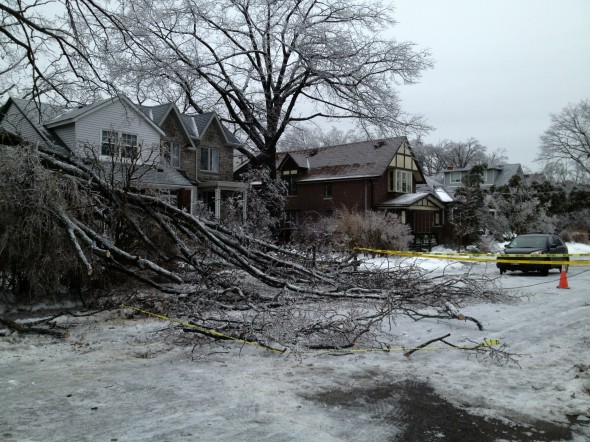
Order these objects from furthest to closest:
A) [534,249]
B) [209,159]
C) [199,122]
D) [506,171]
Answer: [506,171]
[209,159]
[199,122]
[534,249]

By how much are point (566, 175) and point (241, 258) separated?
2957 inches

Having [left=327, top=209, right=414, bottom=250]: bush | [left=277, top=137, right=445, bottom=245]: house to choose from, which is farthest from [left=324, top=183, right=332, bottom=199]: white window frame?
[left=327, top=209, right=414, bottom=250]: bush

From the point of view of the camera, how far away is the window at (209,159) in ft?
98.9

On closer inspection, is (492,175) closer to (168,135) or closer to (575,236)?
(575,236)

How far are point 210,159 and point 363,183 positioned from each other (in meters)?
11.5

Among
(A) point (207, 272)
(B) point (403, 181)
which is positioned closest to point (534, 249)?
(A) point (207, 272)

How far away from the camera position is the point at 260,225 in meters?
21.9

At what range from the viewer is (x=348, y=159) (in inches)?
1512

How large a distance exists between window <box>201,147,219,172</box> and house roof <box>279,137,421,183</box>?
31.8 ft

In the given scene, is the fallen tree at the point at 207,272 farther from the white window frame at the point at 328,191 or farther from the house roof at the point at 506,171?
the house roof at the point at 506,171

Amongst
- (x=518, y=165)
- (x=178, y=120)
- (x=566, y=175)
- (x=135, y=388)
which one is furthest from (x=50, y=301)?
(x=566, y=175)

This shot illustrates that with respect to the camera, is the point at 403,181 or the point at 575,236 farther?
the point at 403,181

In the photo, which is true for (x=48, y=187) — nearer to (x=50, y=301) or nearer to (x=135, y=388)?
(x=50, y=301)

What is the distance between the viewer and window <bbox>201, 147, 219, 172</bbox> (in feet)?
98.9
